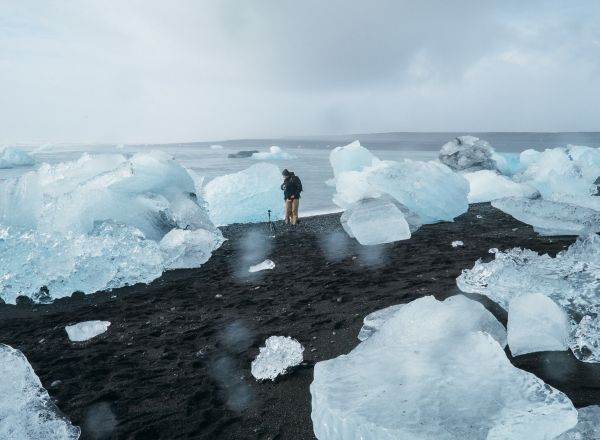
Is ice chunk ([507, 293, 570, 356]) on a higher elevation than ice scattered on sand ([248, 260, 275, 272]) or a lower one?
higher

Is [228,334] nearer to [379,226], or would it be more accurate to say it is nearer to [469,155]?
[379,226]

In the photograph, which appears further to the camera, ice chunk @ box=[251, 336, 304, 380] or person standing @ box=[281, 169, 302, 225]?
person standing @ box=[281, 169, 302, 225]

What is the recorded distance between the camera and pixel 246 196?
12.5m

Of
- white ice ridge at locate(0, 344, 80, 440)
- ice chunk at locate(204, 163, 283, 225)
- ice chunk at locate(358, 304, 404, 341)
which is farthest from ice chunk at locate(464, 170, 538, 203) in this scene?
white ice ridge at locate(0, 344, 80, 440)

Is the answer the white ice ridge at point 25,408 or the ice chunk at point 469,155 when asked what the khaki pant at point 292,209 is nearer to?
the white ice ridge at point 25,408

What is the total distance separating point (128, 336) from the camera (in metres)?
4.70

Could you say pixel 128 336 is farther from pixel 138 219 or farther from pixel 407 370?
pixel 138 219

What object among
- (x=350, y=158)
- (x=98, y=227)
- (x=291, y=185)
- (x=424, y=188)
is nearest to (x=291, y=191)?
(x=291, y=185)

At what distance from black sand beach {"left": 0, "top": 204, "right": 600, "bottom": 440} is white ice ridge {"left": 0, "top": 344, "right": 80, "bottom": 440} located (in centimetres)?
14

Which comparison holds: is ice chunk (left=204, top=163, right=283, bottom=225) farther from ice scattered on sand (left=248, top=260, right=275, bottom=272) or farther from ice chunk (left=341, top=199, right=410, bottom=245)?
ice scattered on sand (left=248, top=260, right=275, bottom=272)

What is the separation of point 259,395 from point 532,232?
6.98m

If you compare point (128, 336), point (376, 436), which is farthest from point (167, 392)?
point (376, 436)

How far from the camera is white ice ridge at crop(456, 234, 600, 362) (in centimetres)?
306

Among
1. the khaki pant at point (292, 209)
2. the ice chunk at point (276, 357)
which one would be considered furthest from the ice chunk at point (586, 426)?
the khaki pant at point (292, 209)
